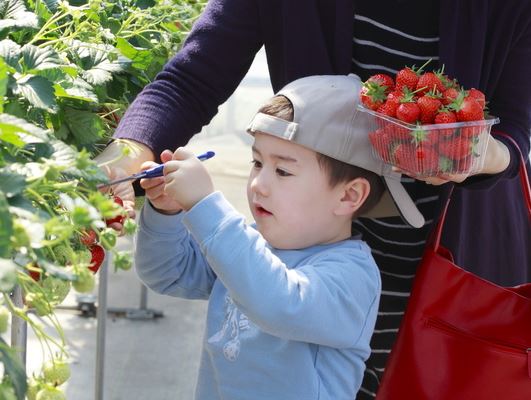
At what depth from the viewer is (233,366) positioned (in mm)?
1752

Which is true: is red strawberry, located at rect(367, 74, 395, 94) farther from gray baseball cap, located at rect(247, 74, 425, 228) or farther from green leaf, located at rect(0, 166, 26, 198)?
green leaf, located at rect(0, 166, 26, 198)

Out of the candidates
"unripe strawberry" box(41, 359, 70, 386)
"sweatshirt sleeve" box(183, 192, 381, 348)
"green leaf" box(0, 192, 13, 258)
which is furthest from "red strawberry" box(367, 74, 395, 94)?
"green leaf" box(0, 192, 13, 258)

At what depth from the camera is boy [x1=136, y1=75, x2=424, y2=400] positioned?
161 centimetres

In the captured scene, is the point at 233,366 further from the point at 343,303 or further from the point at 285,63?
the point at 285,63

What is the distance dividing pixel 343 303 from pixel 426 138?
0.31m

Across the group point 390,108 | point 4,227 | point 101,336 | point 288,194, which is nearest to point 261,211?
point 288,194

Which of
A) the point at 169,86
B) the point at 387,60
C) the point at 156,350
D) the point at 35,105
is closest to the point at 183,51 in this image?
the point at 169,86

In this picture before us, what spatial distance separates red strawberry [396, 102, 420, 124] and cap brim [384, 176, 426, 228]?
0.55 feet

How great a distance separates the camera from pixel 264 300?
1.60 m

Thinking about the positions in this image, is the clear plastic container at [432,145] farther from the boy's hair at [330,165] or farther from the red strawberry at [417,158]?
the boy's hair at [330,165]

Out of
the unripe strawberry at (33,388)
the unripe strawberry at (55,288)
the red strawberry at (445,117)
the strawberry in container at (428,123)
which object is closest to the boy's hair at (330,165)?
the strawberry in container at (428,123)

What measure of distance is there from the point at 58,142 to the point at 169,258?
2.00 ft

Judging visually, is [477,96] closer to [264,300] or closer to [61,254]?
[264,300]

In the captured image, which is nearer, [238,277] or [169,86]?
[238,277]
